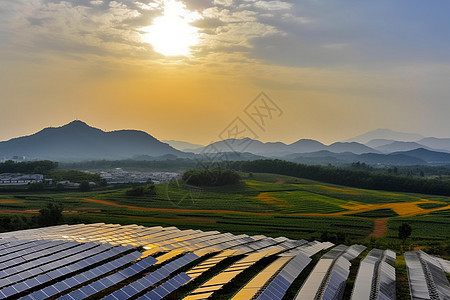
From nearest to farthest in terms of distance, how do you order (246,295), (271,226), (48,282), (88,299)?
(246,295), (88,299), (48,282), (271,226)

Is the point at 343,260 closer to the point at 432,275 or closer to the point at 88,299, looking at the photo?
the point at 432,275

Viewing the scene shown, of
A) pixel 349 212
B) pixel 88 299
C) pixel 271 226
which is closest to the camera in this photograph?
pixel 88 299

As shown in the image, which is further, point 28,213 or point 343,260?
point 28,213

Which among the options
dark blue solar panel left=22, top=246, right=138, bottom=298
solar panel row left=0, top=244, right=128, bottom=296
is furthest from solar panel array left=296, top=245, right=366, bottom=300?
solar panel row left=0, top=244, right=128, bottom=296

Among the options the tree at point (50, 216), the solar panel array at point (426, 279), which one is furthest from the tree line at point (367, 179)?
the tree at point (50, 216)

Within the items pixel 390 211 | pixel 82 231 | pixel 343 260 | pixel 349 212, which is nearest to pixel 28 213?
pixel 82 231

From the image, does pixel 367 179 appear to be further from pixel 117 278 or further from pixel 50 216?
pixel 117 278

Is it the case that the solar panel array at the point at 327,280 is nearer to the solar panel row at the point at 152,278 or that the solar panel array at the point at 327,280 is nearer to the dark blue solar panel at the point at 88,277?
the solar panel row at the point at 152,278
